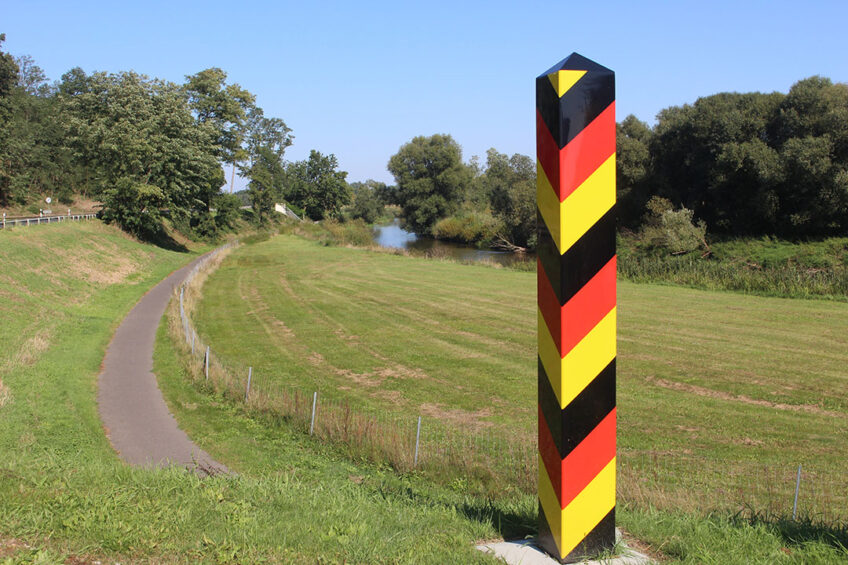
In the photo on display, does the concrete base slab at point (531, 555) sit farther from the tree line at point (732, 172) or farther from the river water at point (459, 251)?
the river water at point (459, 251)

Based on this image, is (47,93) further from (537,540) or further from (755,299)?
(537,540)

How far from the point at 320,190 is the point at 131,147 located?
62.9 m

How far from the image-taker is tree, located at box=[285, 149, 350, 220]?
358ft

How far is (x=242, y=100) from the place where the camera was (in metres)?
74.5

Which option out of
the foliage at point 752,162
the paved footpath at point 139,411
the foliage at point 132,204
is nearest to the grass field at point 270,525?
the paved footpath at point 139,411

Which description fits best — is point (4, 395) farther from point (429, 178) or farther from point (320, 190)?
point (320, 190)

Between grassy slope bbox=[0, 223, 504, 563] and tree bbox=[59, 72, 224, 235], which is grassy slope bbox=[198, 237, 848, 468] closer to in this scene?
grassy slope bbox=[0, 223, 504, 563]

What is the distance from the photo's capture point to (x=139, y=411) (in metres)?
14.6

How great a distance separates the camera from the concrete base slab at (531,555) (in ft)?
9.83

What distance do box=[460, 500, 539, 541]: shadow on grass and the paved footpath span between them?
3.67 metres

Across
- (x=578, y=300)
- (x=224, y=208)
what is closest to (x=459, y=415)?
(x=578, y=300)

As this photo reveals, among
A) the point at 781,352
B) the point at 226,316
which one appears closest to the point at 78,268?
the point at 226,316

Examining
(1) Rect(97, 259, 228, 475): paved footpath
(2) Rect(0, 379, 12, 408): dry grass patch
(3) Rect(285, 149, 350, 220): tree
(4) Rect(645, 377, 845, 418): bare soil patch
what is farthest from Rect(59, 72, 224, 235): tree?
(3) Rect(285, 149, 350, 220): tree

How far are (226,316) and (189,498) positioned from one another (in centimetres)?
2644
